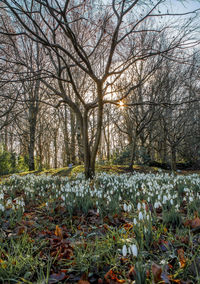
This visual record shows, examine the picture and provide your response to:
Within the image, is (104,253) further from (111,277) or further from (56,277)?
(56,277)

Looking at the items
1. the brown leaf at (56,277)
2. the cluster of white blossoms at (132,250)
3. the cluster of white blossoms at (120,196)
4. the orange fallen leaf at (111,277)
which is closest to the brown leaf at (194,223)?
the cluster of white blossoms at (120,196)

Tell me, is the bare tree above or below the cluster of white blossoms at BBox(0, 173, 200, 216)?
above

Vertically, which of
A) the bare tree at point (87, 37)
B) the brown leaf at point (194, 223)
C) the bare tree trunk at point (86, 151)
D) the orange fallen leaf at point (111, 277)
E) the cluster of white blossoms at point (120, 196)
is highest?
the bare tree at point (87, 37)

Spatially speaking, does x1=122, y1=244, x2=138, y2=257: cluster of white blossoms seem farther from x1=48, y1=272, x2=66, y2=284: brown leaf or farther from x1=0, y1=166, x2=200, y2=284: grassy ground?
x1=48, y1=272, x2=66, y2=284: brown leaf

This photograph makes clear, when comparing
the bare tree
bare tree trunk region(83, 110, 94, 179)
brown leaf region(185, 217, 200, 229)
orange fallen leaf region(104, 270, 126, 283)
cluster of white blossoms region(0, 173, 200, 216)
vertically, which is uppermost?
the bare tree

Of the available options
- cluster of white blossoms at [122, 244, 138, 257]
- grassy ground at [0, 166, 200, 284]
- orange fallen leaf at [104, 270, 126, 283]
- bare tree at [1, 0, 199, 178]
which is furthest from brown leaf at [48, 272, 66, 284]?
bare tree at [1, 0, 199, 178]

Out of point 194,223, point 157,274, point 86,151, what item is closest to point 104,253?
point 157,274

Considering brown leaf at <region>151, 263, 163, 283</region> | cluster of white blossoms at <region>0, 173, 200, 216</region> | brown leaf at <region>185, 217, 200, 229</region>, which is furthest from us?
cluster of white blossoms at <region>0, 173, 200, 216</region>

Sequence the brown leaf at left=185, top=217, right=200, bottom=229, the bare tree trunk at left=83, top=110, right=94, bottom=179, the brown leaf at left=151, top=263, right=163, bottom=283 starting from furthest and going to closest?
the bare tree trunk at left=83, top=110, right=94, bottom=179 < the brown leaf at left=185, top=217, right=200, bottom=229 < the brown leaf at left=151, top=263, right=163, bottom=283

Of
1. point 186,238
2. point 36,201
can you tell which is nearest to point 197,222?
point 186,238

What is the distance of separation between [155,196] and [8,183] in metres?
5.08

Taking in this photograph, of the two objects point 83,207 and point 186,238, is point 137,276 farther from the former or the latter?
point 83,207

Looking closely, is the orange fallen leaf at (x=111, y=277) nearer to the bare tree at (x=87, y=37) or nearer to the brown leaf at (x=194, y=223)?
the brown leaf at (x=194, y=223)

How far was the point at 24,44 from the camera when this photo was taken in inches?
377
